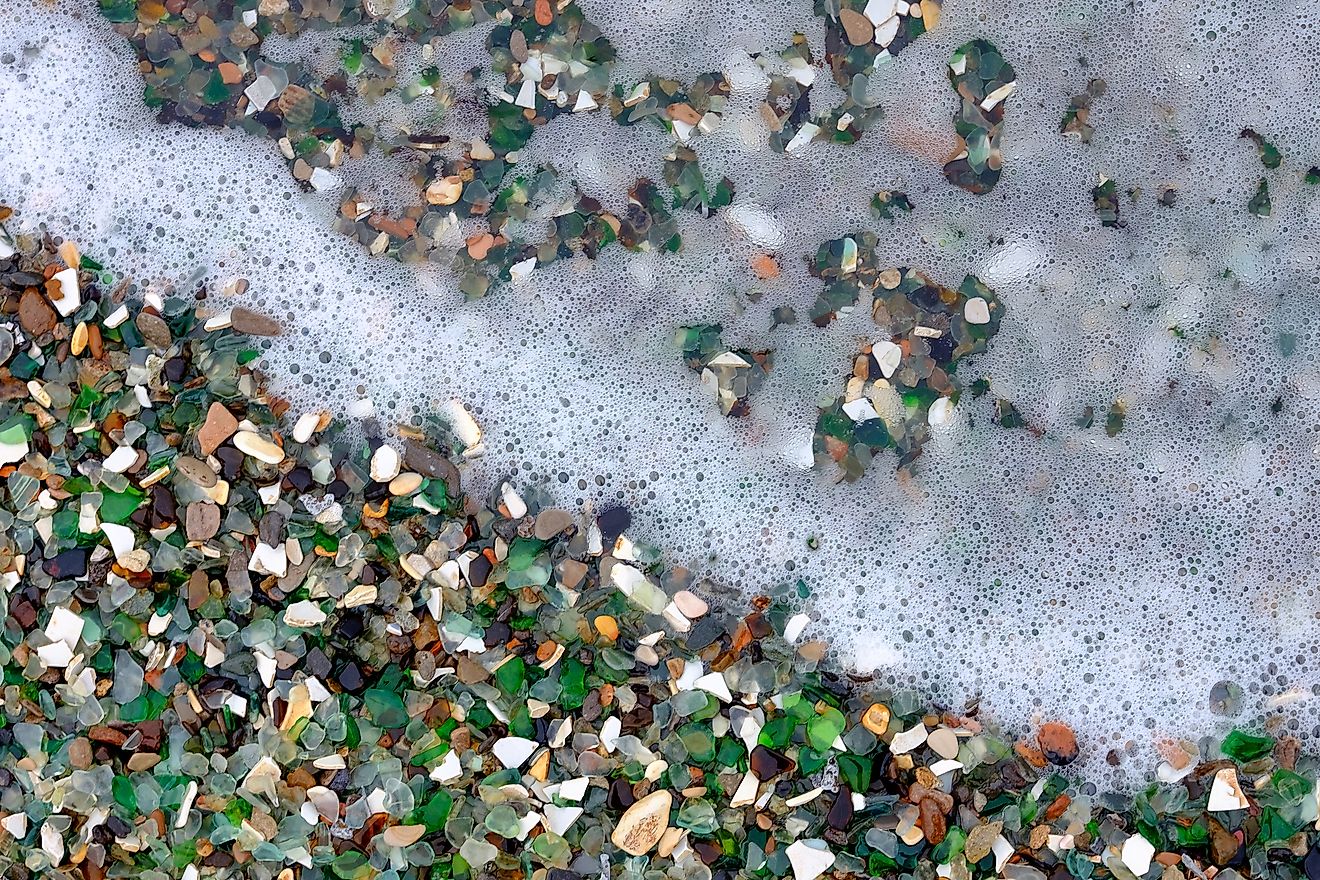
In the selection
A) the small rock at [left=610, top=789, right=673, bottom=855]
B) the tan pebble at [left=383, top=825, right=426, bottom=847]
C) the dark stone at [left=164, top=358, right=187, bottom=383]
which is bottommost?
the tan pebble at [left=383, top=825, right=426, bottom=847]

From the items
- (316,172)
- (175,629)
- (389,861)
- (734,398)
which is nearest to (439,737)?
(389,861)

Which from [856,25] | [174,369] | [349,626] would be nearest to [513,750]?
[349,626]

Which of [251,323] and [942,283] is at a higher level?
[942,283]

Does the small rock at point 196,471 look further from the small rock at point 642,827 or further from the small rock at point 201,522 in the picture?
the small rock at point 642,827

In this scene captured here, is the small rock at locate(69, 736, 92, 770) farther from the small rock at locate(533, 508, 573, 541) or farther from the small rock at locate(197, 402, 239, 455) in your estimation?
the small rock at locate(533, 508, 573, 541)

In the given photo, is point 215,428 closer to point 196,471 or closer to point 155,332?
point 196,471

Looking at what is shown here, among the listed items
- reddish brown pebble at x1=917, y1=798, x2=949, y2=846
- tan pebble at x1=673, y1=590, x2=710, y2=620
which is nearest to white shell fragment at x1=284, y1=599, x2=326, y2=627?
tan pebble at x1=673, y1=590, x2=710, y2=620

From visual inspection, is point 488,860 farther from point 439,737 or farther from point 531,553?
point 531,553
